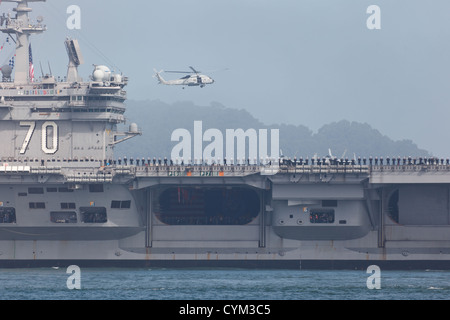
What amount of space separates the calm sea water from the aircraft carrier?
1.24 m

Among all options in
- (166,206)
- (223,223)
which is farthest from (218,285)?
(166,206)

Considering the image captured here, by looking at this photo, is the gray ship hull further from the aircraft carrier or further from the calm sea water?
the calm sea water

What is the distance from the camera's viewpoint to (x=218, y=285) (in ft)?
149

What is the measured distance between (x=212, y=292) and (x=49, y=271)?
11280 millimetres

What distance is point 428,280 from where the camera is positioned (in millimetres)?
47719

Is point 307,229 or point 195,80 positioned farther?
point 195,80

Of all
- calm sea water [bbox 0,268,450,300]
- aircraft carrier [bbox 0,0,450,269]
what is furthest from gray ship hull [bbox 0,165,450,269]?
calm sea water [bbox 0,268,450,300]

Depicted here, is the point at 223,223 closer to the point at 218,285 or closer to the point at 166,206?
the point at 166,206

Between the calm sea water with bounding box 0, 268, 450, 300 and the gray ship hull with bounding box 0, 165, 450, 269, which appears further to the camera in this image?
the gray ship hull with bounding box 0, 165, 450, 269

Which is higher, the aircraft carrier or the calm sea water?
the aircraft carrier

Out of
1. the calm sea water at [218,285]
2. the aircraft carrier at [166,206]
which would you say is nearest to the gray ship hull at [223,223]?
the aircraft carrier at [166,206]

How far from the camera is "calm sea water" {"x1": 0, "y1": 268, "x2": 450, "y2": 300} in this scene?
42438 millimetres
